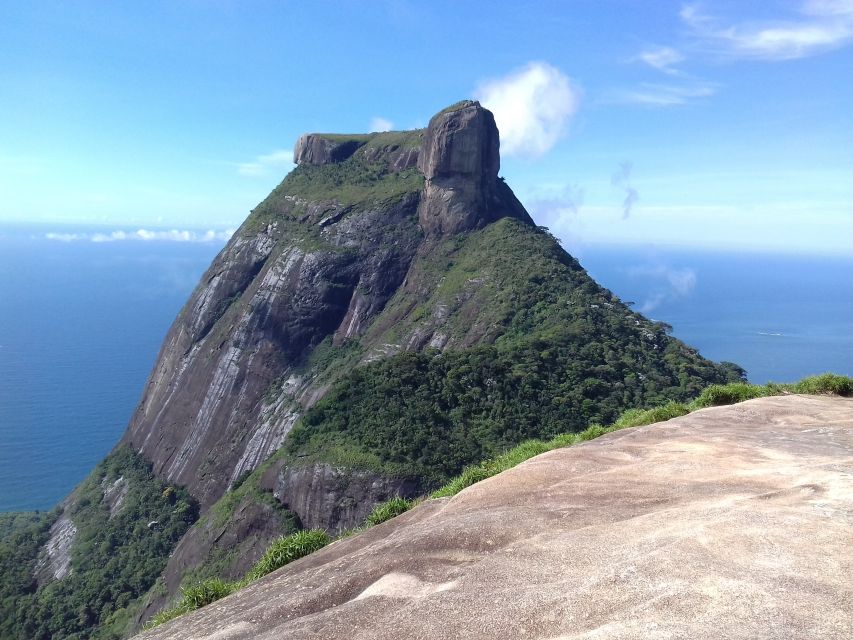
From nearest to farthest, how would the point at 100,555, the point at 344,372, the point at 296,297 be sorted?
1. the point at 100,555
2. the point at 344,372
3. the point at 296,297

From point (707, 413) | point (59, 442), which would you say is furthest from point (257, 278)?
point (707, 413)

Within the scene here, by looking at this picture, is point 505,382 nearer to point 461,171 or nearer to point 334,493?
point 334,493

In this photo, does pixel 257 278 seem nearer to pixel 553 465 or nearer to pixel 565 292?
pixel 565 292

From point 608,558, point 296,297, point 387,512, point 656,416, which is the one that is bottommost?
point 387,512

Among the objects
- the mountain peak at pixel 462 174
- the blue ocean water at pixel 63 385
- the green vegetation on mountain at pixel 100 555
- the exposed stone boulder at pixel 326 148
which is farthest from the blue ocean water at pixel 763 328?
the blue ocean water at pixel 63 385

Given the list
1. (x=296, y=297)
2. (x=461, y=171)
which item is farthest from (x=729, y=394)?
(x=296, y=297)
